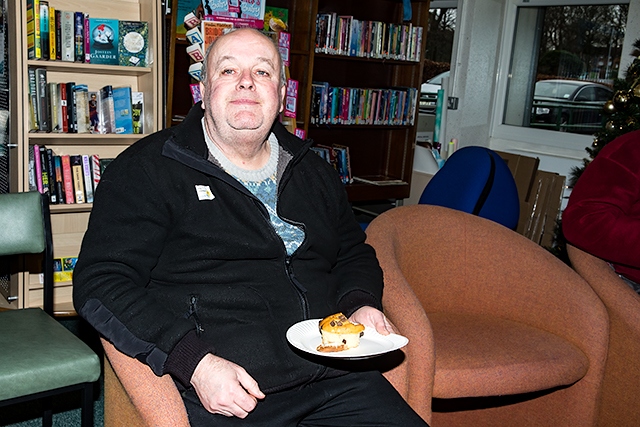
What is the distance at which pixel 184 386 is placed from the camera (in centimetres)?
145

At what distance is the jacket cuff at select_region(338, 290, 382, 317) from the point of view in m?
1.71

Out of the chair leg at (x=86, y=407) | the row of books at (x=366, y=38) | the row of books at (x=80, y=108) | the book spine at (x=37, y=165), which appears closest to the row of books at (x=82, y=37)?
the row of books at (x=80, y=108)

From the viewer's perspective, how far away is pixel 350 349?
4.77 ft

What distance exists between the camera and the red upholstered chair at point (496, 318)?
191 centimetres

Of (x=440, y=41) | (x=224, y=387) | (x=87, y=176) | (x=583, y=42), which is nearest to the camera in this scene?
(x=224, y=387)

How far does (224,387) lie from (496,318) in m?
1.20

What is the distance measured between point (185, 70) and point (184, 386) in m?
3.20

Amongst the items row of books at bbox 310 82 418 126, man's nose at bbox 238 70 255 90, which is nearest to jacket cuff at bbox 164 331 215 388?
man's nose at bbox 238 70 255 90

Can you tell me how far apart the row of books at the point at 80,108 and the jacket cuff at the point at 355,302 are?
2.15m

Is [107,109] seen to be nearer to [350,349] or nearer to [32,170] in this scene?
[32,170]

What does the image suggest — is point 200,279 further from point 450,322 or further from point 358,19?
point 358,19

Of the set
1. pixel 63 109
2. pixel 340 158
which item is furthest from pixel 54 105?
pixel 340 158

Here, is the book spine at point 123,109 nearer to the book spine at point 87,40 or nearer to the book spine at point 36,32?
the book spine at point 87,40

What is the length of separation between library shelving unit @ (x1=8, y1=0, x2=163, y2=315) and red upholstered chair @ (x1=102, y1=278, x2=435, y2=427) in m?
1.96
